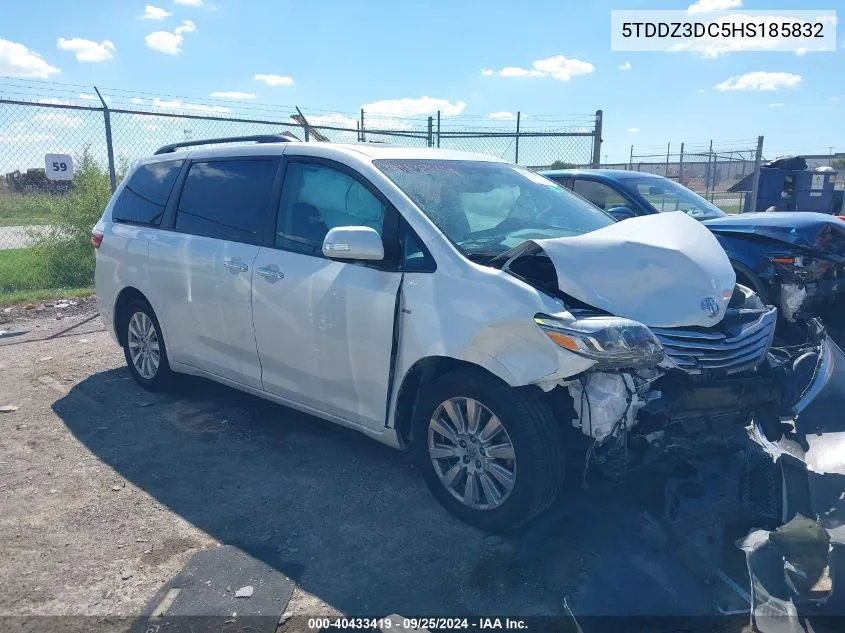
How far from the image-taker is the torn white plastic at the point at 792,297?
19.5ft

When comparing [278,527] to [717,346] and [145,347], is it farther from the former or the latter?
[145,347]

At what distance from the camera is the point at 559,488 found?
3117 mm

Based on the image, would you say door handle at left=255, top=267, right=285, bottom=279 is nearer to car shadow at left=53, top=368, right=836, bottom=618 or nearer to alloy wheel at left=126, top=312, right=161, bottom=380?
car shadow at left=53, top=368, right=836, bottom=618

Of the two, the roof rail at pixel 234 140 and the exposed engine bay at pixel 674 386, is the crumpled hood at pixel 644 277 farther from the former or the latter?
the roof rail at pixel 234 140

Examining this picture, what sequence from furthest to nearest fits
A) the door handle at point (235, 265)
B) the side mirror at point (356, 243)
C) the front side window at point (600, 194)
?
the front side window at point (600, 194) → the door handle at point (235, 265) → the side mirror at point (356, 243)

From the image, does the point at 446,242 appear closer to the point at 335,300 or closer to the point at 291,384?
the point at 335,300

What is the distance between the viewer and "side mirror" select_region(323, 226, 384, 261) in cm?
339

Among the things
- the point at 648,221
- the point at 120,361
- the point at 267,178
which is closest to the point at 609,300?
the point at 648,221

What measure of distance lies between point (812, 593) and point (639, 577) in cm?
64

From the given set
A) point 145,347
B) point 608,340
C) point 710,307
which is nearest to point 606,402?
point 608,340

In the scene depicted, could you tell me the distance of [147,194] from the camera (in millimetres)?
5262

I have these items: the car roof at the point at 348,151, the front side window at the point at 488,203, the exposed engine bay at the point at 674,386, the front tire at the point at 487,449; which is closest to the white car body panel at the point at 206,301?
the car roof at the point at 348,151

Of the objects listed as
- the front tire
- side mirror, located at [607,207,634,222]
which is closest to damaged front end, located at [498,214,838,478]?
the front tire

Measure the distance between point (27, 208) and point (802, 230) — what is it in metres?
11.8
